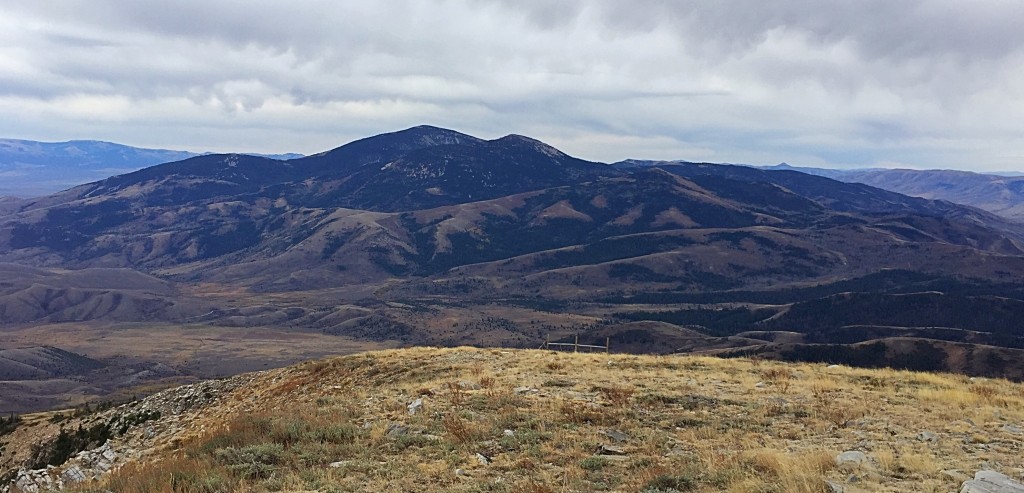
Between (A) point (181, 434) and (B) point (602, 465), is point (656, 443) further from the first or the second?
(A) point (181, 434)

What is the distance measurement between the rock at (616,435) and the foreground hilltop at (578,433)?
0.14 ft

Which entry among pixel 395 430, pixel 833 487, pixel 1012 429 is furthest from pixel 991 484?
pixel 395 430

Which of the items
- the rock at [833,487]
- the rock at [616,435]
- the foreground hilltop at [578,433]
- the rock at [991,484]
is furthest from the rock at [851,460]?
the rock at [616,435]

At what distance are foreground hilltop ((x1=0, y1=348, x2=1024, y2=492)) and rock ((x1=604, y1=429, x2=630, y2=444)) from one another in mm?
44

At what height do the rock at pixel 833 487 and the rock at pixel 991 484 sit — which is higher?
the rock at pixel 991 484

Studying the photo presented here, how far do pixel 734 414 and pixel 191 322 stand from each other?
692ft

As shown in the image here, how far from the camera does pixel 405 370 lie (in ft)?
80.5

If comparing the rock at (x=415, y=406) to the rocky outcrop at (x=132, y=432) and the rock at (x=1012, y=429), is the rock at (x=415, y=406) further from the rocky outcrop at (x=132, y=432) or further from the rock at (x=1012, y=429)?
the rock at (x=1012, y=429)

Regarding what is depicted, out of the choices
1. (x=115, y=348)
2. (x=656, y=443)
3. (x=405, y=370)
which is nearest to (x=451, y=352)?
(x=405, y=370)

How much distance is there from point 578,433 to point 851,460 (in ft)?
17.7

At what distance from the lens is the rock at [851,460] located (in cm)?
1083

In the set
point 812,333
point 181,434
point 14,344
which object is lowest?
point 14,344

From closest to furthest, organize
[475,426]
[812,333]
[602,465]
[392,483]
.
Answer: [392,483] < [602,465] < [475,426] < [812,333]

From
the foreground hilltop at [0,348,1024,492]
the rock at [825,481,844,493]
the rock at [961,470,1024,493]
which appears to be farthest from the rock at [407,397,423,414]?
the rock at [961,470,1024,493]
